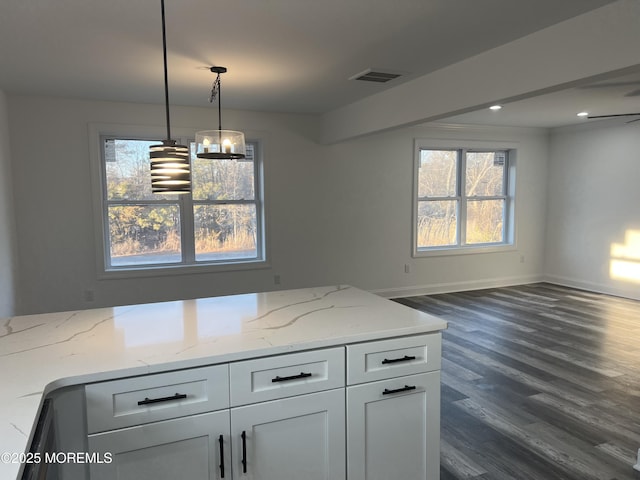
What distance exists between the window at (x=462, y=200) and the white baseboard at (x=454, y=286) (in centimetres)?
51

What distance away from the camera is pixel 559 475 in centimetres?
230

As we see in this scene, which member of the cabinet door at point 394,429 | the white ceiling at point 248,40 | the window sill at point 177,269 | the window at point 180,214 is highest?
Answer: the white ceiling at point 248,40

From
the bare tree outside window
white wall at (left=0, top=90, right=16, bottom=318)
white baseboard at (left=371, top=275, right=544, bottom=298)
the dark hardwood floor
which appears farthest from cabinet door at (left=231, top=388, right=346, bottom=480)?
the bare tree outside window

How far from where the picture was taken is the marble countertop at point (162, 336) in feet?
4.49

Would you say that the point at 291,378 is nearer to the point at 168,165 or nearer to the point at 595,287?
the point at 168,165

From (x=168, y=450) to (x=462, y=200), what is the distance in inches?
232

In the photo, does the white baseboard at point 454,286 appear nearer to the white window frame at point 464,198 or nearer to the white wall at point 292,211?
the white wall at point 292,211

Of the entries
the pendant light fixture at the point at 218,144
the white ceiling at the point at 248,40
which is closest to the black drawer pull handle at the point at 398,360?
the pendant light fixture at the point at 218,144

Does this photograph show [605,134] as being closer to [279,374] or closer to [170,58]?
[170,58]

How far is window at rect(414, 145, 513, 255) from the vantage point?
6441mm

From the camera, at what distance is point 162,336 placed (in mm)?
1757

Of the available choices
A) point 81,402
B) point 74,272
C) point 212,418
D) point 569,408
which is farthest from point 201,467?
point 74,272

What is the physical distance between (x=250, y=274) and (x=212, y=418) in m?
3.92

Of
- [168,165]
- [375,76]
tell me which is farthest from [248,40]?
[168,165]
